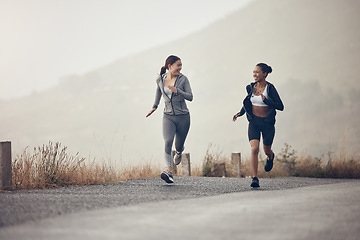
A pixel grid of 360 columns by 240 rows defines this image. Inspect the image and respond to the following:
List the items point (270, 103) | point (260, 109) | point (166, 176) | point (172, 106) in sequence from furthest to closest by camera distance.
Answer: point (172, 106)
point (166, 176)
point (260, 109)
point (270, 103)

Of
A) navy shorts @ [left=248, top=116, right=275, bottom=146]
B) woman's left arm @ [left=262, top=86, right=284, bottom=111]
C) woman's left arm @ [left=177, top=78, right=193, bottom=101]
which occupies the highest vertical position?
woman's left arm @ [left=177, top=78, right=193, bottom=101]

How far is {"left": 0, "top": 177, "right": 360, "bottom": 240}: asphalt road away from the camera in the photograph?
469cm

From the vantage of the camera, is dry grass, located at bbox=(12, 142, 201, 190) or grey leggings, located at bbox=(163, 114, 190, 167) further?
grey leggings, located at bbox=(163, 114, 190, 167)

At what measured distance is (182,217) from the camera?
18.2 feet

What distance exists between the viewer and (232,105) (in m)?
101

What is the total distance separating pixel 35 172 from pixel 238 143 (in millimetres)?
74055

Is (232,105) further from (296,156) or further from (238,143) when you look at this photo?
(296,156)

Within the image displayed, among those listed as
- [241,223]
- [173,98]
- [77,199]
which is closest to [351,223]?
[241,223]

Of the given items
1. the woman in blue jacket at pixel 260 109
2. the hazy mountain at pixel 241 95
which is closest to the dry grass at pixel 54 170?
the woman in blue jacket at pixel 260 109

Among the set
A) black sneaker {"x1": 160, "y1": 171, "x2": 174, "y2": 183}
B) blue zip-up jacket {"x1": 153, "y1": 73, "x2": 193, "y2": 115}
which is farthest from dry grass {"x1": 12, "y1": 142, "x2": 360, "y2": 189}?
blue zip-up jacket {"x1": 153, "y1": 73, "x2": 193, "y2": 115}

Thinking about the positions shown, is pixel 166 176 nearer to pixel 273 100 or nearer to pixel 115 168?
pixel 115 168

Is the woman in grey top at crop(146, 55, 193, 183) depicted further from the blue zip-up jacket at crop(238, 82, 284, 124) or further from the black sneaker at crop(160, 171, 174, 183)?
the blue zip-up jacket at crop(238, 82, 284, 124)

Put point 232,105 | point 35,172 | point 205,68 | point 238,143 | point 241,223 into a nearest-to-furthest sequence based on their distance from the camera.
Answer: point 241,223, point 35,172, point 238,143, point 232,105, point 205,68

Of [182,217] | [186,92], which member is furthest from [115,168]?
[182,217]
